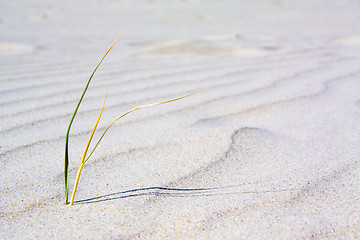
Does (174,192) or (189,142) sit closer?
(174,192)

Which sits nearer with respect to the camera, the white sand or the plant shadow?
the white sand

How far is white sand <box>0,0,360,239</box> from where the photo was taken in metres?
0.96

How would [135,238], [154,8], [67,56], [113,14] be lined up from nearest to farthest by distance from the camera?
[135,238], [67,56], [113,14], [154,8]

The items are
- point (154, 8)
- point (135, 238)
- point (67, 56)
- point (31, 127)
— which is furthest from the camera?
point (154, 8)

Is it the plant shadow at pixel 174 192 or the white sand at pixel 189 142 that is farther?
the plant shadow at pixel 174 192

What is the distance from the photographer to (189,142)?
1388 mm

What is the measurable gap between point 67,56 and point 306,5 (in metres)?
4.30

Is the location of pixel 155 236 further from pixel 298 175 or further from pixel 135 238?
pixel 298 175

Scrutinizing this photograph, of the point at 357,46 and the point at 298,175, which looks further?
the point at 357,46

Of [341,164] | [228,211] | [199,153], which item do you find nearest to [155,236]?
[228,211]

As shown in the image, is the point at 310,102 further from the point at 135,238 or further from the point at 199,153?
the point at 135,238

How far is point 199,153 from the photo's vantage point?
1.30 m

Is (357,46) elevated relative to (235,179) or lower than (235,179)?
lower

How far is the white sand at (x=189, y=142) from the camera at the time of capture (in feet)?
3.16
